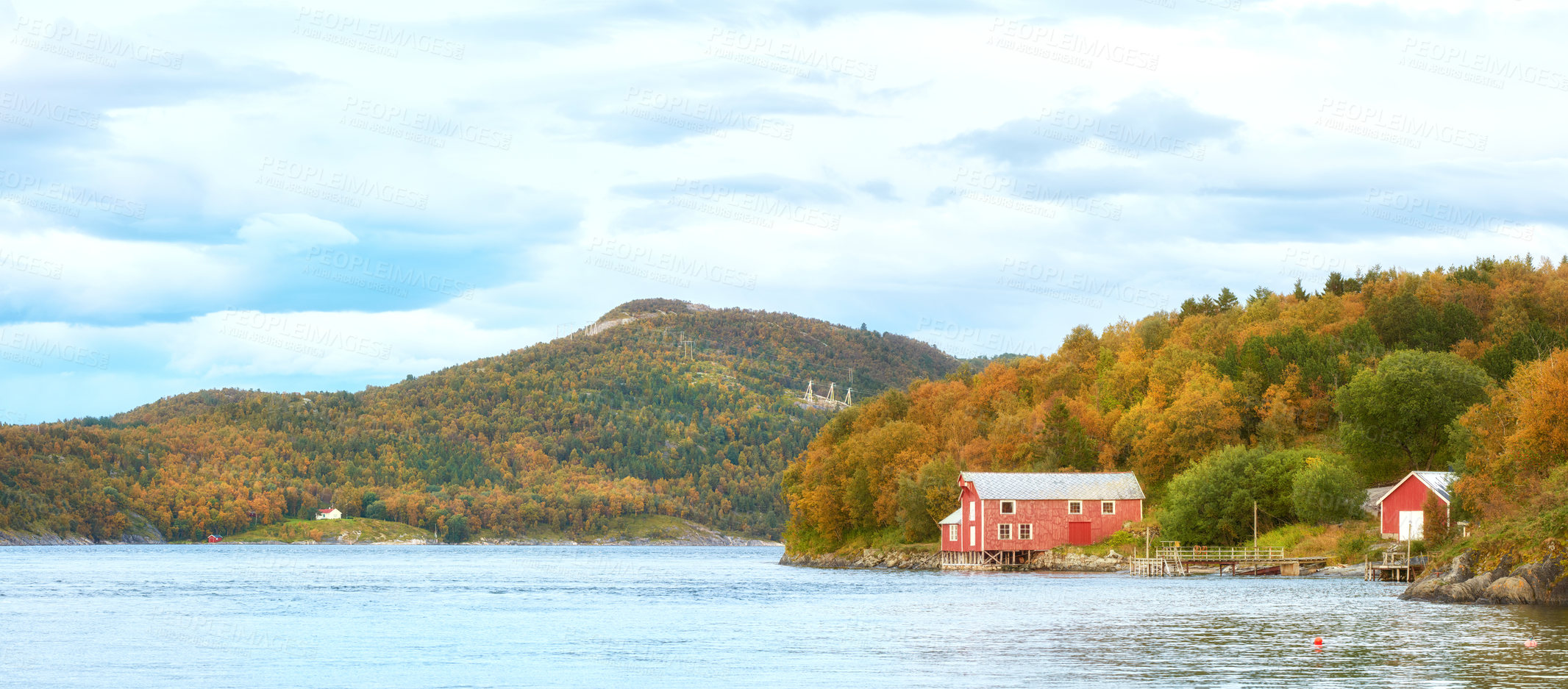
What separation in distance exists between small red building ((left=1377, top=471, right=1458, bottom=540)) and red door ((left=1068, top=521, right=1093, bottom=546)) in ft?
71.2

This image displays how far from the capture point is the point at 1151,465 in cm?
9275

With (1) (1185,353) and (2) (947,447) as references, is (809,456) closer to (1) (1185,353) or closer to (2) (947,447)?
(2) (947,447)

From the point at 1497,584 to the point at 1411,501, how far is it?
23461 millimetres

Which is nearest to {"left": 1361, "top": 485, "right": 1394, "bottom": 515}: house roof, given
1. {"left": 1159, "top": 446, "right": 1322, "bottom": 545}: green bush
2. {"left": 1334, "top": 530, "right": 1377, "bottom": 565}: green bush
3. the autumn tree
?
{"left": 1334, "top": 530, "right": 1377, "bottom": 565}: green bush

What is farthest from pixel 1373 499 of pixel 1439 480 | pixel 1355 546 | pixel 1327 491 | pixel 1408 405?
pixel 1439 480

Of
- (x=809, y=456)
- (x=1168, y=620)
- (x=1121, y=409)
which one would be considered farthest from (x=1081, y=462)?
(x=1168, y=620)

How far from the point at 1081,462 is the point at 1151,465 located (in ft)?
30.6

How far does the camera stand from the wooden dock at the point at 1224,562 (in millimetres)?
73625

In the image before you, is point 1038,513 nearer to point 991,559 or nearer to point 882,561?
point 991,559

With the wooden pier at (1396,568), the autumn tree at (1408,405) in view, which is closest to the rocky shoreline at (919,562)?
the autumn tree at (1408,405)

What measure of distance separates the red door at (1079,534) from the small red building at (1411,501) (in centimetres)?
2169

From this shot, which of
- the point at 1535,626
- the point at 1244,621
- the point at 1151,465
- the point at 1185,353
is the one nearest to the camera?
the point at 1535,626

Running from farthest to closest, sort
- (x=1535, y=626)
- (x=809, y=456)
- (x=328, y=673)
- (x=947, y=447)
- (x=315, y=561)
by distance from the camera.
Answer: (x=315, y=561) < (x=809, y=456) < (x=947, y=447) < (x=1535, y=626) < (x=328, y=673)

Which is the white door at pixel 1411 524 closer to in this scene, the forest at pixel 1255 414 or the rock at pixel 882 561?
the forest at pixel 1255 414
